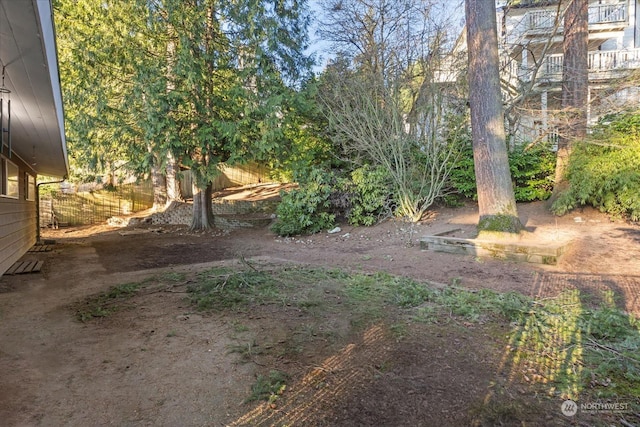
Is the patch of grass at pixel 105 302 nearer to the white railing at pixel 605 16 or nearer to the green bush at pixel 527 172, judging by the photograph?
the green bush at pixel 527 172

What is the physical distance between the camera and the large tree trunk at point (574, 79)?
8.63m

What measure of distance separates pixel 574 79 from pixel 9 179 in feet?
41.9

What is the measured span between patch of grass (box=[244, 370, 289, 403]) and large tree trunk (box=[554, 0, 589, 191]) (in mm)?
8882

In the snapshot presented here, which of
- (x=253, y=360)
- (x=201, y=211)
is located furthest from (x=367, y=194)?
(x=253, y=360)

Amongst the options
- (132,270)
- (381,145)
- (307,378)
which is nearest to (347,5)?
(381,145)

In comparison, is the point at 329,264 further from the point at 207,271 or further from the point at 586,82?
the point at 586,82

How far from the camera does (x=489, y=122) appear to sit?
7.07 meters

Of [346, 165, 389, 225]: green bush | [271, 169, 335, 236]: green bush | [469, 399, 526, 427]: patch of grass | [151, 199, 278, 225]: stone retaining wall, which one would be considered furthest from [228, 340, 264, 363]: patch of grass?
[151, 199, 278, 225]: stone retaining wall

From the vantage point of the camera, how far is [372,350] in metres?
3.05

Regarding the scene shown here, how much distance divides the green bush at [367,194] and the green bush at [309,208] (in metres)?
0.64

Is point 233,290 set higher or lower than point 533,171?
lower

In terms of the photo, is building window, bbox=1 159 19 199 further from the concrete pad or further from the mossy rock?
the mossy rock

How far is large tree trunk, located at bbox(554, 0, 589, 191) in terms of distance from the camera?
8.63m

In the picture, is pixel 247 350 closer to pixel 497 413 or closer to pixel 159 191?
pixel 497 413
